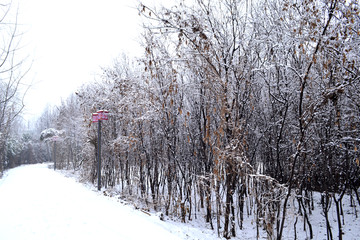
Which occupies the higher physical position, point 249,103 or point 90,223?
point 249,103

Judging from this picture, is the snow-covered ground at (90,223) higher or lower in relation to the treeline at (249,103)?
lower

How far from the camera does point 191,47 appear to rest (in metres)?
4.66

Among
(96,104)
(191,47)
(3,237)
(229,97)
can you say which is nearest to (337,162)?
(229,97)

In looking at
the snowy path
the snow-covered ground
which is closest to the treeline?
the snow-covered ground

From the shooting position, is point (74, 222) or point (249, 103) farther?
point (249, 103)

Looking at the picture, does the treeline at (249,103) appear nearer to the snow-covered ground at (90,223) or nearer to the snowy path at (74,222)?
the snow-covered ground at (90,223)

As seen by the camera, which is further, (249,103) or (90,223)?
(249,103)

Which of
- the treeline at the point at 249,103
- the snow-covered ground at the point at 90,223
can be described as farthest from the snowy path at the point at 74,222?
the treeline at the point at 249,103

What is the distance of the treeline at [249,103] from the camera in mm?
3707

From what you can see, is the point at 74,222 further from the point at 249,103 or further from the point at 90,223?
the point at 249,103

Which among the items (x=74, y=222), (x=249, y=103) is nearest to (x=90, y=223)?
(x=74, y=222)

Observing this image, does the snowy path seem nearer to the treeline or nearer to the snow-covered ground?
the snow-covered ground

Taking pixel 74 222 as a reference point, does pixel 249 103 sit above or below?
above

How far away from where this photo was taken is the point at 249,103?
5.81m
